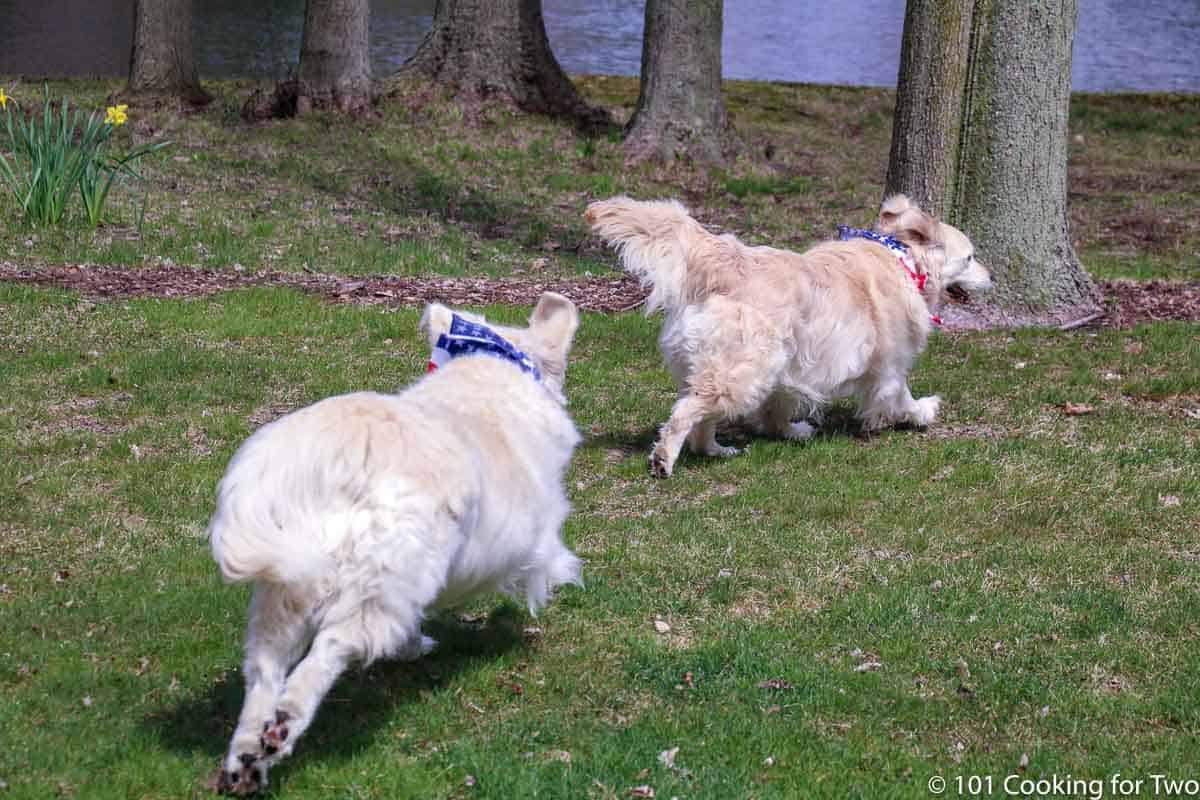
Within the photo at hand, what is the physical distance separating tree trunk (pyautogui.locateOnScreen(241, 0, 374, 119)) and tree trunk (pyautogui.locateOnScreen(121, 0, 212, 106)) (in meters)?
2.08

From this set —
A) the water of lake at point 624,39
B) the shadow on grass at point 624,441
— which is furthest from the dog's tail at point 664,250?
the water of lake at point 624,39

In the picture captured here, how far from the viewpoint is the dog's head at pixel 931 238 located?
8.08m

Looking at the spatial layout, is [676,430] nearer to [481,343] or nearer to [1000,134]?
[481,343]

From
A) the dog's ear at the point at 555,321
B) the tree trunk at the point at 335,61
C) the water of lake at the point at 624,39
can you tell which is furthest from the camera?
the water of lake at the point at 624,39

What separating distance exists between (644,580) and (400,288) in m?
5.67

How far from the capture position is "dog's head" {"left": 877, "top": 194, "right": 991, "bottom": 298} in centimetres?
808

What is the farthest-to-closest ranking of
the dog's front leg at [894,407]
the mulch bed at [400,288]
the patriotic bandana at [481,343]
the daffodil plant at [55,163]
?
the daffodil plant at [55,163] → the mulch bed at [400,288] → the dog's front leg at [894,407] → the patriotic bandana at [481,343]

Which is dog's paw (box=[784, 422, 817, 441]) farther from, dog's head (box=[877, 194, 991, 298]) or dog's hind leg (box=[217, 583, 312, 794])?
dog's hind leg (box=[217, 583, 312, 794])

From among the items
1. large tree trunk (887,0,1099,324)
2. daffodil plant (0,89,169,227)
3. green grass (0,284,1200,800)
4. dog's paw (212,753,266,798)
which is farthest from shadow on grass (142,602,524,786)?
daffodil plant (0,89,169,227)

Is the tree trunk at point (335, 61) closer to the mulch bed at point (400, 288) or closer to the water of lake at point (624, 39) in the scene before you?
the water of lake at point (624, 39)

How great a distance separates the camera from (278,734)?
141 inches

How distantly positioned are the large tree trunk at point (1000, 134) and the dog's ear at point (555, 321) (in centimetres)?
559

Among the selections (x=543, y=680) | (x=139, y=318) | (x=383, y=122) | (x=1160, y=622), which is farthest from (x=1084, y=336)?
(x=383, y=122)

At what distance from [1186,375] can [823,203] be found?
7.02 meters
